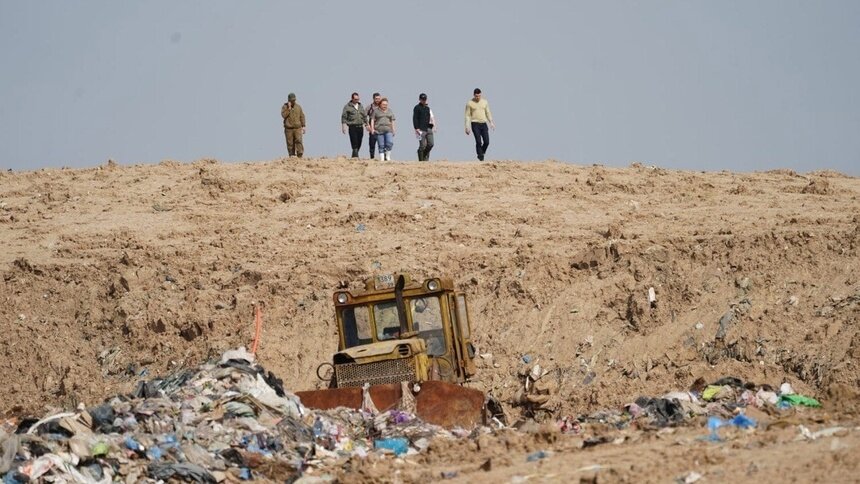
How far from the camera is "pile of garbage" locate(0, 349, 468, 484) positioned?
35.3 ft

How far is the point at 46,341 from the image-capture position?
1862cm

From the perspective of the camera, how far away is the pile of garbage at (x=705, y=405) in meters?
12.7

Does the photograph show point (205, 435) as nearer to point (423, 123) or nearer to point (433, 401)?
point (433, 401)

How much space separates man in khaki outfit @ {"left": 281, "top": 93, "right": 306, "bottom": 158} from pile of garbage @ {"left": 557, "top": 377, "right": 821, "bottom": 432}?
408 inches

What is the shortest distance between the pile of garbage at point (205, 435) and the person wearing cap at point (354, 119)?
9.33 meters

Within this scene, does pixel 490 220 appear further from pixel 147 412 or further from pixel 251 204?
pixel 147 412

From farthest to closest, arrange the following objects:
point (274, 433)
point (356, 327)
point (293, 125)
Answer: point (293, 125)
point (356, 327)
point (274, 433)

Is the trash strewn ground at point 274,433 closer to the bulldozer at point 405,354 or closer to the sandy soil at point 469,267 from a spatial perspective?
the bulldozer at point 405,354

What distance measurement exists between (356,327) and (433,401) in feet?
4.87

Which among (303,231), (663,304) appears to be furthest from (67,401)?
(663,304)

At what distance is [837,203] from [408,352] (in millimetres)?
9395

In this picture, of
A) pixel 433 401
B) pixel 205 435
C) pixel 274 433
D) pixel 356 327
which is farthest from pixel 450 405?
pixel 205 435

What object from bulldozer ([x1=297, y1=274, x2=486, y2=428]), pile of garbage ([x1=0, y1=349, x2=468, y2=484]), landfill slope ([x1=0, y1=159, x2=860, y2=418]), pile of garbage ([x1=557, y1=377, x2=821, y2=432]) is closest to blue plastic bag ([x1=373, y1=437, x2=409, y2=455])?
pile of garbage ([x1=0, y1=349, x2=468, y2=484])

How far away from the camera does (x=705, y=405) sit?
533 inches
